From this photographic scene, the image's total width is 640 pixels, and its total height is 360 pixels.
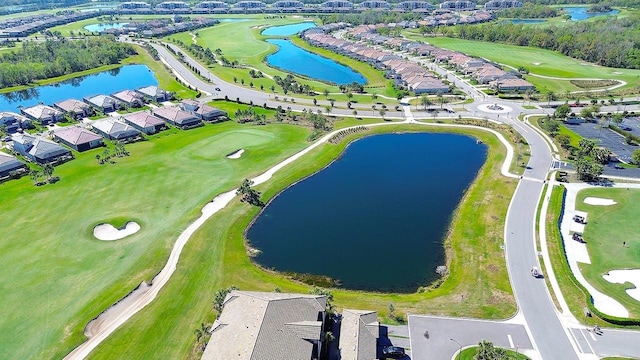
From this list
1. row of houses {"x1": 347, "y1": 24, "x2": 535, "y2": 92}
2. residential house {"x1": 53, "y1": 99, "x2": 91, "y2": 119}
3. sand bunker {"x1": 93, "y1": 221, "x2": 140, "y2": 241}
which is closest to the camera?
sand bunker {"x1": 93, "y1": 221, "x2": 140, "y2": 241}

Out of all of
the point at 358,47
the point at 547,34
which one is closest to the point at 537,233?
the point at 358,47

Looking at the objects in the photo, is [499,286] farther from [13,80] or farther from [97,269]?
[13,80]

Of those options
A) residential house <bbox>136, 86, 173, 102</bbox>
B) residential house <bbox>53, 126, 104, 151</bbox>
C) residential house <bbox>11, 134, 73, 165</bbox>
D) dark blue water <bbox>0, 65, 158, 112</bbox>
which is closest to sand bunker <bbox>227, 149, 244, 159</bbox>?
residential house <bbox>53, 126, 104, 151</bbox>

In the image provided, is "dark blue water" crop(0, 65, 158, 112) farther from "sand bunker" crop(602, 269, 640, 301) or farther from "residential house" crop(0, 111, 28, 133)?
"sand bunker" crop(602, 269, 640, 301)

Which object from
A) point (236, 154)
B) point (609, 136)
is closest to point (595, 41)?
point (609, 136)

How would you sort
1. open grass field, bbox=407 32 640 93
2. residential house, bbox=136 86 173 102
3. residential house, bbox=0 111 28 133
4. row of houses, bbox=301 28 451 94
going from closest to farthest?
1. residential house, bbox=0 111 28 133
2. residential house, bbox=136 86 173 102
3. row of houses, bbox=301 28 451 94
4. open grass field, bbox=407 32 640 93

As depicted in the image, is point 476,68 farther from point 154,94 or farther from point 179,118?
point 154,94

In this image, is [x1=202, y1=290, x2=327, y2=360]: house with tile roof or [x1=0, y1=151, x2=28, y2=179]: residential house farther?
[x1=0, y1=151, x2=28, y2=179]: residential house
